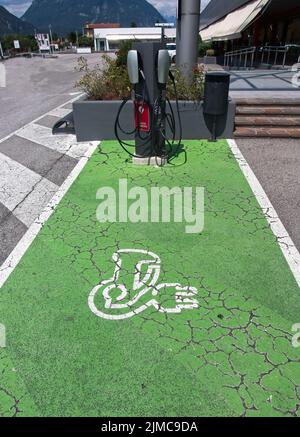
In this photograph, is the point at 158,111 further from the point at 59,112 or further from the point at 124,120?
the point at 59,112

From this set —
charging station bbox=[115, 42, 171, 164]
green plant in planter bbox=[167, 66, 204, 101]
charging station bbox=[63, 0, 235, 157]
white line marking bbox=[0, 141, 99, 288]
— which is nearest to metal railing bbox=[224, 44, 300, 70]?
charging station bbox=[63, 0, 235, 157]

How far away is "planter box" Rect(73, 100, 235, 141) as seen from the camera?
291 inches

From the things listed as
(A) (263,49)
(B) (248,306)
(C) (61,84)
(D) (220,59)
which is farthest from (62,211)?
(D) (220,59)

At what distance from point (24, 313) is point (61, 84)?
17.7 m

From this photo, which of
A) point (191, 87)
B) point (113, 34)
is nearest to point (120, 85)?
point (191, 87)

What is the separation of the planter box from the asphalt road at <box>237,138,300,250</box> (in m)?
0.68

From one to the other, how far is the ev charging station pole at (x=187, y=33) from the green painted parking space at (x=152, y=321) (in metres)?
5.69

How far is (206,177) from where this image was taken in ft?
19.3

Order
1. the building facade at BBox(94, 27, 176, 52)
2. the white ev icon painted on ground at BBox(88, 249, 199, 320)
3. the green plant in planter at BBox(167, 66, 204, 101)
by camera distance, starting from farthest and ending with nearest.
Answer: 1. the building facade at BBox(94, 27, 176, 52)
2. the green plant in planter at BBox(167, 66, 204, 101)
3. the white ev icon painted on ground at BBox(88, 249, 199, 320)

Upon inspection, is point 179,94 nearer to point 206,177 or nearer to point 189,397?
point 206,177

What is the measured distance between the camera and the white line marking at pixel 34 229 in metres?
3.76

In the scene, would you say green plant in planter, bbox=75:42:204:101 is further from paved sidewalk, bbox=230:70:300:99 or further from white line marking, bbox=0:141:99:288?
white line marking, bbox=0:141:99:288

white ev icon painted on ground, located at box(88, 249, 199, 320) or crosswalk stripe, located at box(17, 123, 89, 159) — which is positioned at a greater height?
crosswalk stripe, located at box(17, 123, 89, 159)

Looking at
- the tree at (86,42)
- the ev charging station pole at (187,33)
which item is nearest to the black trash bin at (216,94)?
the ev charging station pole at (187,33)
